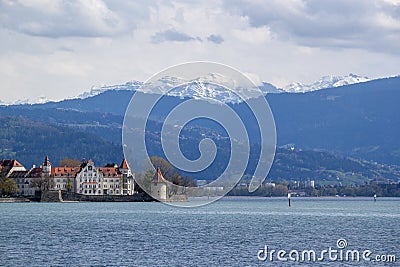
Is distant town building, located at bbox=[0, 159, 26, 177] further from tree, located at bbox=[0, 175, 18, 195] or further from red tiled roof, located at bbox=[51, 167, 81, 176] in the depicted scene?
tree, located at bbox=[0, 175, 18, 195]

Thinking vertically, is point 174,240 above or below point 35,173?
below

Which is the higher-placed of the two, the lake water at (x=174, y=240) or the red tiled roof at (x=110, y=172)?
the red tiled roof at (x=110, y=172)

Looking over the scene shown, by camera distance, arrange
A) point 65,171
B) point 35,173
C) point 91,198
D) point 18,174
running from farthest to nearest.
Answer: point 18,174
point 65,171
point 35,173
point 91,198

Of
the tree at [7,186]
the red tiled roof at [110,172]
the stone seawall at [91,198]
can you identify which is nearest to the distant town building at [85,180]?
the red tiled roof at [110,172]

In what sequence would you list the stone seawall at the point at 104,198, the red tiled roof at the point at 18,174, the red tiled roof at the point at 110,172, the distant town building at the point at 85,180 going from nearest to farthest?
1. the stone seawall at the point at 104,198
2. the distant town building at the point at 85,180
3. the red tiled roof at the point at 110,172
4. the red tiled roof at the point at 18,174

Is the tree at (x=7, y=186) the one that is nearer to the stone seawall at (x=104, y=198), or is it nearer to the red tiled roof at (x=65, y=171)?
the stone seawall at (x=104, y=198)

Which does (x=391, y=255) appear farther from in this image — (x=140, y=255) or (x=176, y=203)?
(x=176, y=203)

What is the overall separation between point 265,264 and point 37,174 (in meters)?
128

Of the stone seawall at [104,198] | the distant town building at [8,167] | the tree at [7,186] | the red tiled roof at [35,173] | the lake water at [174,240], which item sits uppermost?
the distant town building at [8,167]

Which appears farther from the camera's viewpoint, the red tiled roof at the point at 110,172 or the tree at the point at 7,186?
the red tiled roof at the point at 110,172

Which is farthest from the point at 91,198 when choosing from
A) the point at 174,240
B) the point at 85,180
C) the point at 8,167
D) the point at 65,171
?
the point at 174,240

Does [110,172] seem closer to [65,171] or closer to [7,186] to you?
[65,171]

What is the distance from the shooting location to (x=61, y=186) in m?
172

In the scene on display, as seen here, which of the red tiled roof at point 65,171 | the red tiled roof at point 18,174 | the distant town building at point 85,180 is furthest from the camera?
the red tiled roof at point 18,174
